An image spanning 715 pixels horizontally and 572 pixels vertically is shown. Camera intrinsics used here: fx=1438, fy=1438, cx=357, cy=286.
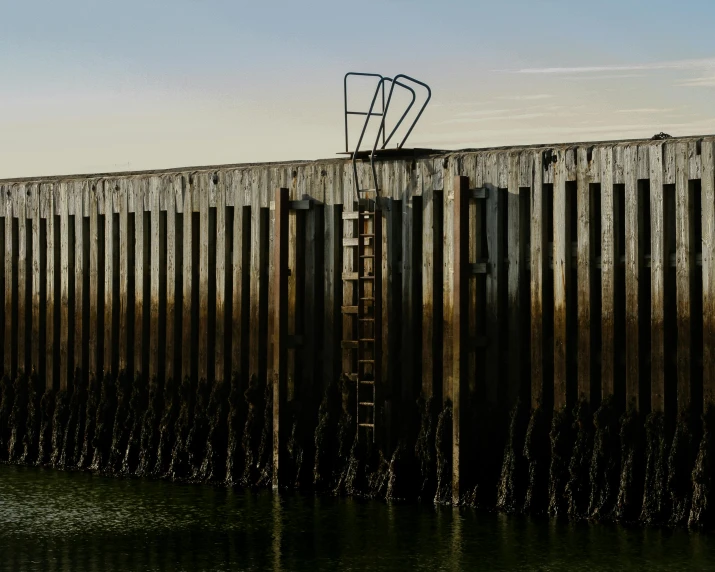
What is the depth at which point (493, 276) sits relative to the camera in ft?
64.1

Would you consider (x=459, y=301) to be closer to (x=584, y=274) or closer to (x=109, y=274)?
(x=584, y=274)

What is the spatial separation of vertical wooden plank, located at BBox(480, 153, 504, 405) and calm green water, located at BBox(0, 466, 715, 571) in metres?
1.86

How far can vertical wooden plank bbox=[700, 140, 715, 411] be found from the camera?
1778cm

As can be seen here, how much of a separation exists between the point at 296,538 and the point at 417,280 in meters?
4.32

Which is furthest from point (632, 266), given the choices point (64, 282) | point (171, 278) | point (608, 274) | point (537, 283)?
point (64, 282)

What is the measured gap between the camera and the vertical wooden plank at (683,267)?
17.9m

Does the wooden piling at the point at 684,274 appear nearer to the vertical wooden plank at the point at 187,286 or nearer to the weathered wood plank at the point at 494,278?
the weathered wood plank at the point at 494,278

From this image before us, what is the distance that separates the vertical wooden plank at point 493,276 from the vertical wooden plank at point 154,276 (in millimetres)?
6080

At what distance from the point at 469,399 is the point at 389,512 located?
74.3 inches

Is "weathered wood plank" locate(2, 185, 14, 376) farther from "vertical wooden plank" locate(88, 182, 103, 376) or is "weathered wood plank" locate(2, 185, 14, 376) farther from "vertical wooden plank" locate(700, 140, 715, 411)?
"vertical wooden plank" locate(700, 140, 715, 411)

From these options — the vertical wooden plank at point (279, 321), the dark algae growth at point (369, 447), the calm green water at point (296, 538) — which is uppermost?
the vertical wooden plank at point (279, 321)

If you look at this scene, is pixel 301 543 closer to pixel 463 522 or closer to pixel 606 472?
pixel 463 522

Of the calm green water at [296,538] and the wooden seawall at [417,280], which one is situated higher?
the wooden seawall at [417,280]

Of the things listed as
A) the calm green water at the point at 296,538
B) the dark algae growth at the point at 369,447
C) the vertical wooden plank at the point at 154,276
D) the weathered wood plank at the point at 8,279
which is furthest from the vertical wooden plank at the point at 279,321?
the weathered wood plank at the point at 8,279
